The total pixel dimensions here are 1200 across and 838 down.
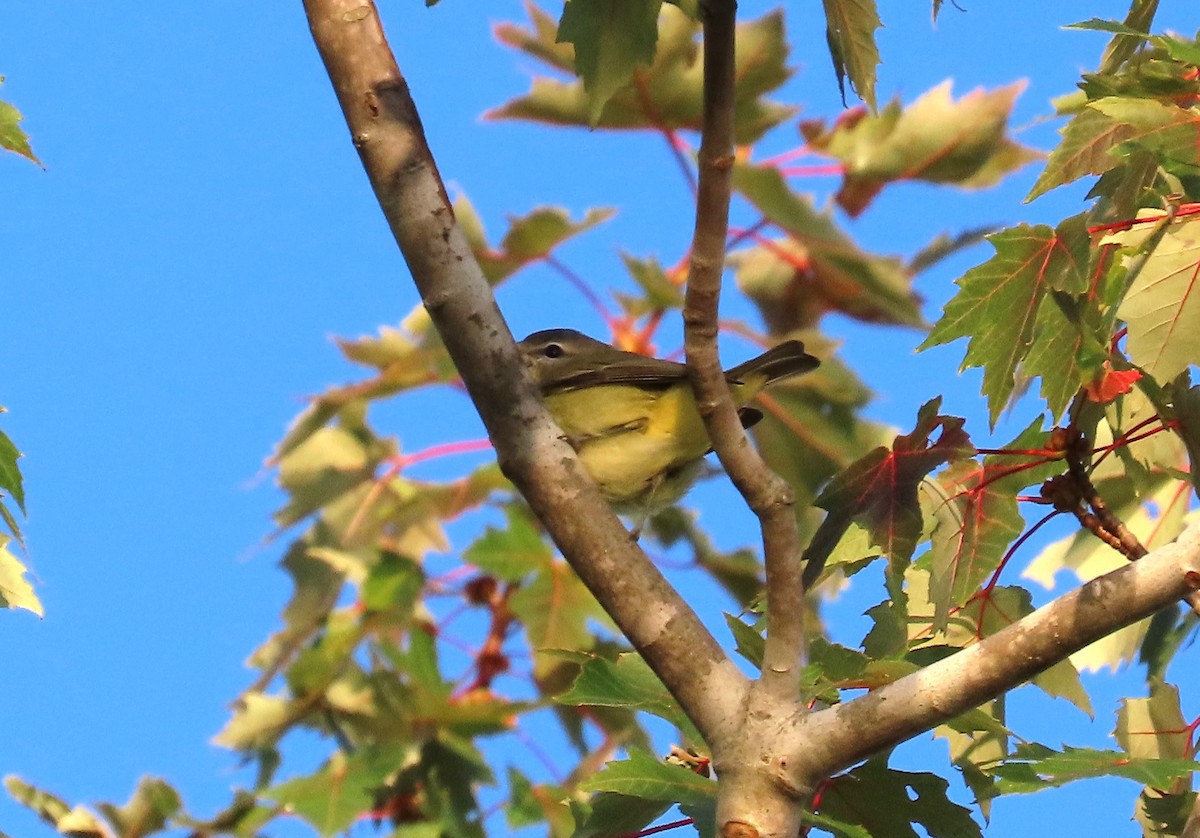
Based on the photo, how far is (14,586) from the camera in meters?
2.86

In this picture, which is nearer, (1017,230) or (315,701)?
(1017,230)

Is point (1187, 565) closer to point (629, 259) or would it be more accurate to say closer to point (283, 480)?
point (629, 259)

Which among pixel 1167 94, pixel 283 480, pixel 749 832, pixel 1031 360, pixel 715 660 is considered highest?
pixel 283 480

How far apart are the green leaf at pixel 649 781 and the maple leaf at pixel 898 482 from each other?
1.84 feet

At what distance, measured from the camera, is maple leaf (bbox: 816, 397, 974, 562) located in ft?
8.20

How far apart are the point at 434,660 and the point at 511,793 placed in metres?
0.59

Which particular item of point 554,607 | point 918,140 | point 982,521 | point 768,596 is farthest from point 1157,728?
point 918,140

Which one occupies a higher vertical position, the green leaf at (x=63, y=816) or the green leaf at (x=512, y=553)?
the green leaf at (x=512, y=553)

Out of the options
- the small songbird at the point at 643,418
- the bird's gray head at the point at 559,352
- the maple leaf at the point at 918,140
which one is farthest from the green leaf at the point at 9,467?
the maple leaf at the point at 918,140

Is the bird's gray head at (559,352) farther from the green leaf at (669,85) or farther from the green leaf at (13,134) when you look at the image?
the green leaf at (13,134)

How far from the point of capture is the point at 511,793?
4.77m

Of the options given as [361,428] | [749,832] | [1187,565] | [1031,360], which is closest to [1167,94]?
[1031,360]

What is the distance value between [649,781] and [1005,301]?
1.17 metres

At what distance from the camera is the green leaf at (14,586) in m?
2.83
